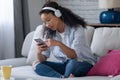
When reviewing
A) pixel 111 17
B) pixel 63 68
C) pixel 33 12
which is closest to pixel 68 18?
pixel 63 68

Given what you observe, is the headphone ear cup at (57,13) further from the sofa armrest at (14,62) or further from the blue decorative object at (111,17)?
the blue decorative object at (111,17)

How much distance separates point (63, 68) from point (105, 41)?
1.50 ft


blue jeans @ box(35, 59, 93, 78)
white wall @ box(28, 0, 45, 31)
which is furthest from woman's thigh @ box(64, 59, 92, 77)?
white wall @ box(28, 0, 45, 31)

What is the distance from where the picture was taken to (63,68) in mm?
2756

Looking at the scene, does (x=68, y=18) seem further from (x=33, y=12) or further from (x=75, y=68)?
(x=33, y=12)

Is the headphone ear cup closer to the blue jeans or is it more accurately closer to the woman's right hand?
the woman's right hand

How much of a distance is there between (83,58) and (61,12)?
18.0 inches

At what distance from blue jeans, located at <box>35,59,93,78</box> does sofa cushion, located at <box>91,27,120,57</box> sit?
24 centimetres

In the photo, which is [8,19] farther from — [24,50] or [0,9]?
[24,50]

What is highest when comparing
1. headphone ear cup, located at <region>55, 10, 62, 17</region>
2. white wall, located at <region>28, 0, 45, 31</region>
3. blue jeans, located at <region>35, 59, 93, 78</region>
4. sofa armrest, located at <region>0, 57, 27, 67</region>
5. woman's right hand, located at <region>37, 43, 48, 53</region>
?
headphone ear cup, located at <region>55, 10, 62, 17</region>

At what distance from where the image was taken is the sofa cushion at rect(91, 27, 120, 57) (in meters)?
2.78

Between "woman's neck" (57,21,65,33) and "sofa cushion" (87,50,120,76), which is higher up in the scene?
"woman's neck" (57,21,65,33)

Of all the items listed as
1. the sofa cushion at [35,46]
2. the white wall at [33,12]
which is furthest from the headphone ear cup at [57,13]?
the white wall at [33,12]

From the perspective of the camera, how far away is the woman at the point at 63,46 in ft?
8.34
